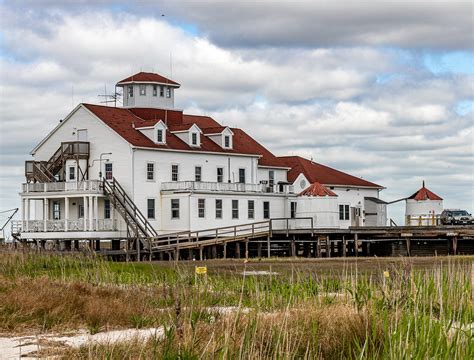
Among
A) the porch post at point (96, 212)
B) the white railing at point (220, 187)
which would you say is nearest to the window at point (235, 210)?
the white railing at point (220, 187)

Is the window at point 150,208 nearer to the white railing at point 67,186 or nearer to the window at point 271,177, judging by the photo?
the white railing at point 67,186

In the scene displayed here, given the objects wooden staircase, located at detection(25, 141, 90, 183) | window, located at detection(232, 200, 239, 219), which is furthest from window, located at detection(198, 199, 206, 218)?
wooden staircase, located at detection(25, 141, 90, 183)

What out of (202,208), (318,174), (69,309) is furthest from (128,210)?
(69,309)

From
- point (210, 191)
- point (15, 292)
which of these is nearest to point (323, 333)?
point (15, 292)

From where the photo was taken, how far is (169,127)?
66.2 meters

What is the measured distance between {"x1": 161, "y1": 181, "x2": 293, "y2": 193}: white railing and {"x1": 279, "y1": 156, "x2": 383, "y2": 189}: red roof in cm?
361

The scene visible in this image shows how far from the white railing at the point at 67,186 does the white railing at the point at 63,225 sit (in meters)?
1.93

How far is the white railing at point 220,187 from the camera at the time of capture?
200 feet

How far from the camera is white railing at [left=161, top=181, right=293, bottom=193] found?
200ft

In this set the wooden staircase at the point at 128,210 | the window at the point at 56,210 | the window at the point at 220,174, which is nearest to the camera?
the wooden staircase at the point at 128,210

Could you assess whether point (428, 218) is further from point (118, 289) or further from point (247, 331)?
point (247, 331)

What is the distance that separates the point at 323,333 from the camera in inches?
527

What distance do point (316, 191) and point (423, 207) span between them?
8.85m

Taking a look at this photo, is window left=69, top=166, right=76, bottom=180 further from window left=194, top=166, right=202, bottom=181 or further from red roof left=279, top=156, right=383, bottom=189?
red roof left=279, top=156, right=383, bottom=189
